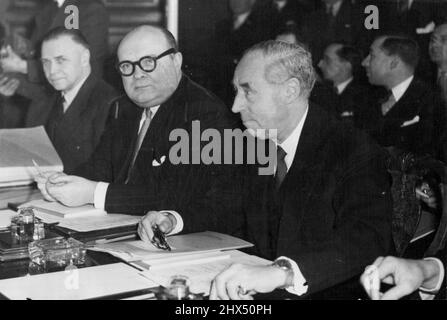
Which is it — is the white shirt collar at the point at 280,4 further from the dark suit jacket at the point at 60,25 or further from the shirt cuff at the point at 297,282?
the shirt cuff at the point at 297,282

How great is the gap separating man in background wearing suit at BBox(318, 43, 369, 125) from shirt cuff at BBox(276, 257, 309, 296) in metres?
3.04

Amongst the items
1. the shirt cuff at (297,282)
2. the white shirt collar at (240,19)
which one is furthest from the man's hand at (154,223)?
the white shirt collar at (240,19)

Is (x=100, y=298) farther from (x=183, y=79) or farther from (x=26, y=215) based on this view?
(x=183, y=79)

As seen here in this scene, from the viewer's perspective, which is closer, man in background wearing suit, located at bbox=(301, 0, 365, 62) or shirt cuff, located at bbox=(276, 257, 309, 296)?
shirt cuff, located at bbox=(276, 257, 309, 296)

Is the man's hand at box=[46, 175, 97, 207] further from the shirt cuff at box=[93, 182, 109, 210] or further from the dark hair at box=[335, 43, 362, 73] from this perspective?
the dark hair at box=[335, 43, 362, 73]

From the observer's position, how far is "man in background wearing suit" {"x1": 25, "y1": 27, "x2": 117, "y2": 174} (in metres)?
3.08

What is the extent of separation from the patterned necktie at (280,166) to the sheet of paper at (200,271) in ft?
1.02

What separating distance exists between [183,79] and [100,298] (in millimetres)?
1380

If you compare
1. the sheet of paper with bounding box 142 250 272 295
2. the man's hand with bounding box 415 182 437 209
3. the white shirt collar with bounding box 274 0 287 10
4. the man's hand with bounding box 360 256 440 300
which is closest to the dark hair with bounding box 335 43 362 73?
the white shirt collar with bounding box 274 0 287 10

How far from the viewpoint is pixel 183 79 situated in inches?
96.4

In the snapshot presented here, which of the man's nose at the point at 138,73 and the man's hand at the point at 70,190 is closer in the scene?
the man's hand at the point at 70,190

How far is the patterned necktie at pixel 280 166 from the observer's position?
1.80m

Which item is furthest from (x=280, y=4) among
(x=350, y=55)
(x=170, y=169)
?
(x=170, y=169)

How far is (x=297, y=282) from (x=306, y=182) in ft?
1.46
